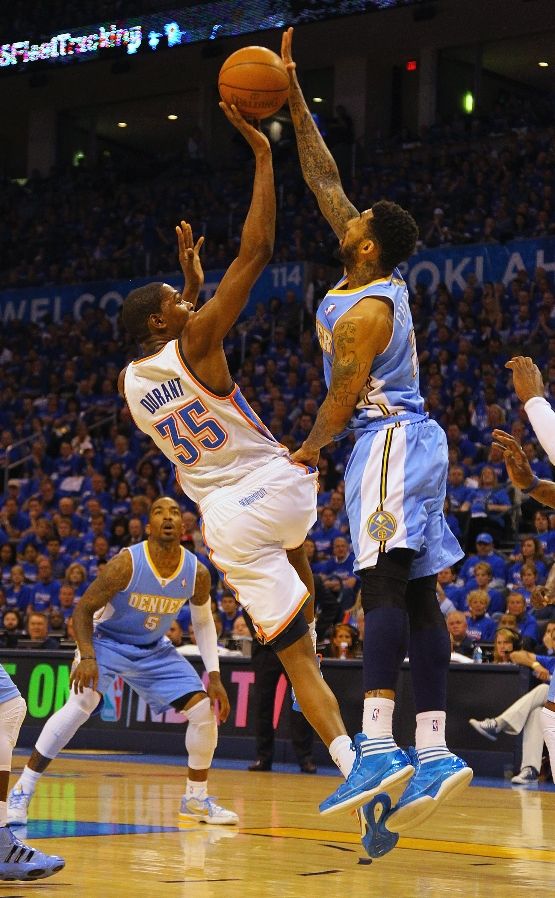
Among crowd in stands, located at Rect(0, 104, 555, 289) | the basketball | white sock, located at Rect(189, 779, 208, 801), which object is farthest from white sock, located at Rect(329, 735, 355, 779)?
crowd in stands, located at Rect(0, 104, 555, 289)

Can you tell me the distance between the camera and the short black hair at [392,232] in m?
5.62

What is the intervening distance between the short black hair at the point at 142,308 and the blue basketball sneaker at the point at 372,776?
215 cm

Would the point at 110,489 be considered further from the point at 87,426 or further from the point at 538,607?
the point at 538,607

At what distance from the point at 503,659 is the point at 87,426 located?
11.3 metres

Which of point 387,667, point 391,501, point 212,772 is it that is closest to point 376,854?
point 387,667

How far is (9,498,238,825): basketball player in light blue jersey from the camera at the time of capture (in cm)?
827

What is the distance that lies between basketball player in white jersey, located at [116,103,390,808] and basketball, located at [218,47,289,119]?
74 millimetres

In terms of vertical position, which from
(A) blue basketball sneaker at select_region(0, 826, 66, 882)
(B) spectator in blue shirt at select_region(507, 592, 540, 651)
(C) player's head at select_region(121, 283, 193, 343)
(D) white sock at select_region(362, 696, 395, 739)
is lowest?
(A) blue basketball sneaker at select_region(0, 826, 66, 882)

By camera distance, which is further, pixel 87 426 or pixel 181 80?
pixel 181 80

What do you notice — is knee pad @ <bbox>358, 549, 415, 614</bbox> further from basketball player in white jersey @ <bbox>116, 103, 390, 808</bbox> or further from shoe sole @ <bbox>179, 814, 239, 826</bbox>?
shoe sole @ <bbox>179, 814, 239, 826</bbox>

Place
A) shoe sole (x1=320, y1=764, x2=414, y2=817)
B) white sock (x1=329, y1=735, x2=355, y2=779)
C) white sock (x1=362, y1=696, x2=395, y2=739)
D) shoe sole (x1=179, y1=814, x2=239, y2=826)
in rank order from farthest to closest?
shoe sole (x1=179, y1=814, x2=239, y2=826) < white sock (x1=329, y1=735, x2=355, y2=779) < white sock (x1=362, y1=696, x2=395, y2=739) < shoe sole (x1=320, y1=764, x2=414, y2=817)

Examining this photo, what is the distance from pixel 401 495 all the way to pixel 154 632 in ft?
13.1

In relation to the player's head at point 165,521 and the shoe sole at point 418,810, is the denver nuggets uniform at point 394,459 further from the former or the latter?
the player's head at point 165,521

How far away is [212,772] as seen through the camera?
12.0 m
